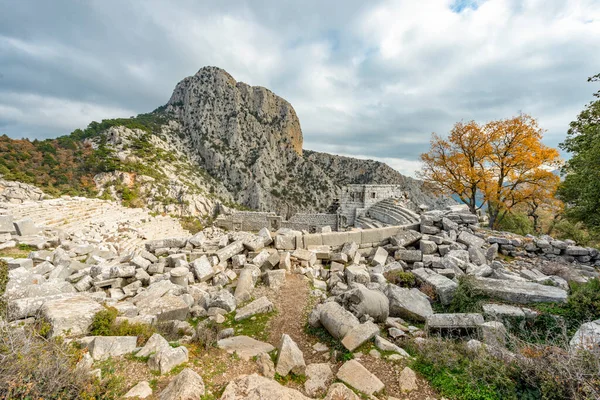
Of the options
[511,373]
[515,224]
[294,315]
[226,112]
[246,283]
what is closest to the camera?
[511,373]

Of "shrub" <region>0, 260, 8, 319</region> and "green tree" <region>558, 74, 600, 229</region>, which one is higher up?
"green tree" <region>558, 74, 600, 229</region>

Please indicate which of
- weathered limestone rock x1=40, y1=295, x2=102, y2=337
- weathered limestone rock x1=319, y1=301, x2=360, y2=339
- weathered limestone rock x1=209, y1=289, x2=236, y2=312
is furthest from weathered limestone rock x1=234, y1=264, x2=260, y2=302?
weathered limestone rock x1=40, y1=295, x2=102, y2=337

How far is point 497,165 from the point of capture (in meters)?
15.9

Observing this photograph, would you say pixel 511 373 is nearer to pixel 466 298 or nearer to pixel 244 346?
pixel 466 298

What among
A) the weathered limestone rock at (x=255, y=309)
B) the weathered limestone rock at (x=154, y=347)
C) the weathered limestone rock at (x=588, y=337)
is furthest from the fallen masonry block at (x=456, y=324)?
the weathered limestone rock at (x=154, y=347)

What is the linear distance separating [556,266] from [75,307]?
1236 centimetres

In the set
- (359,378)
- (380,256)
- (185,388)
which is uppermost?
(380,256)

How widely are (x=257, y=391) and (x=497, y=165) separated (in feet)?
62.2

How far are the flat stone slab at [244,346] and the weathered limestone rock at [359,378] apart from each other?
128cm

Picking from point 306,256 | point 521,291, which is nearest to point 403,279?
point 521,291

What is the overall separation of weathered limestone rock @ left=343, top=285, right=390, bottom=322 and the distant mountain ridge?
642 inches

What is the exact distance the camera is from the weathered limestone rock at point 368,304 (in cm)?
506

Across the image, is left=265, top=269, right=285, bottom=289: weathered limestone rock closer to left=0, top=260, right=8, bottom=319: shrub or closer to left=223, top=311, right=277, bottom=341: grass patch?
left=223, top=311, right=277, bottom=341: grass patch

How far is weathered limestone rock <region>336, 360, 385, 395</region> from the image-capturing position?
3180 millimetres
